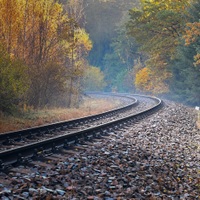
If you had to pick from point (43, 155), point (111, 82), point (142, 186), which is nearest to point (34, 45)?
point (43, 155)

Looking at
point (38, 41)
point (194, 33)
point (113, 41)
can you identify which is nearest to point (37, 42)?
point (38, 41)

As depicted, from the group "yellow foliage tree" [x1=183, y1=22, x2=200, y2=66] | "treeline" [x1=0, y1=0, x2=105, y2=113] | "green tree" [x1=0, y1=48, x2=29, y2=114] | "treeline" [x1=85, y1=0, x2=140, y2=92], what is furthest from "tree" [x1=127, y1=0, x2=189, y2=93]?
"treeline" [x1=85, y1=0, x2=140, y2=92]

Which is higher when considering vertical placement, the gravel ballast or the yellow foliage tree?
the yellow foliage tree

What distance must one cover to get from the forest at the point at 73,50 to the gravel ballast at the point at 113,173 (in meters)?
6.70

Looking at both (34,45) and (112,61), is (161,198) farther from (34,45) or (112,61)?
(112,61)

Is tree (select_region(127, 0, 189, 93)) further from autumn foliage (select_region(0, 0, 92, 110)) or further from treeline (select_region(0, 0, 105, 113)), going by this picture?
autumn foliage (select_region(0, 0, 92, 110))

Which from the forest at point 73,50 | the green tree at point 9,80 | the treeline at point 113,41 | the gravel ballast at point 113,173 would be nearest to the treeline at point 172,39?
the forest at point 73,50

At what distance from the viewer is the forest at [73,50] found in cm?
1836

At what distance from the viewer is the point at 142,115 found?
19.9 m

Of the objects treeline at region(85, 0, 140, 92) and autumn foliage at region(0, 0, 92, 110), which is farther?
treeline at region(85, 0, 140, 92)

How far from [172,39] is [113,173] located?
29.5 m

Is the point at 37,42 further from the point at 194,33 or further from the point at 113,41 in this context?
the point at 113,41

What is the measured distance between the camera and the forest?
18.4 metres

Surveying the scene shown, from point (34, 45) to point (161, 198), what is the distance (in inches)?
626
